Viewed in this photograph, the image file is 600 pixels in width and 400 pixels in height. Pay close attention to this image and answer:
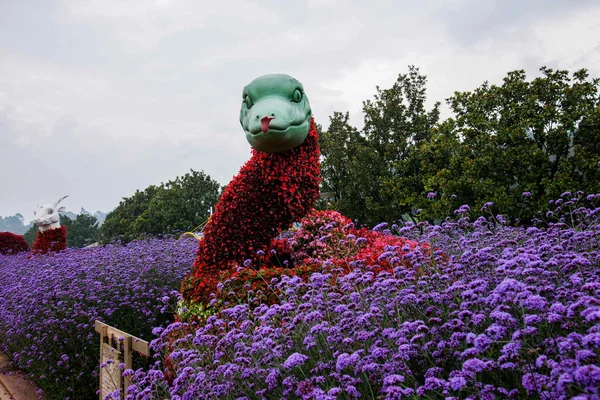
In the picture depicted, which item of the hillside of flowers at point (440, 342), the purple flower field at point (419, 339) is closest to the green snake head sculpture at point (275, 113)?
the purple flower field at point (419, 339)

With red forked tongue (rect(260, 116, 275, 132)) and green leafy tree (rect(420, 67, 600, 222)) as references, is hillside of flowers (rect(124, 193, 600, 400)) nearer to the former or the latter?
red forked tongue (rect(260, 116, 275, 132))

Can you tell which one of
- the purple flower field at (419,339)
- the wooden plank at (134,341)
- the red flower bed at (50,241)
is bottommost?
the wooden plank at (134,341)

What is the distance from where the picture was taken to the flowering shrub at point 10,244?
715 inches

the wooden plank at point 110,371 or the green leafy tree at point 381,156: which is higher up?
the green leafy tree at point 381,156

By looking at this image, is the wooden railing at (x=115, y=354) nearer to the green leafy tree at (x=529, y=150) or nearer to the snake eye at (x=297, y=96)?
the snake eye at (x=297, y=96)

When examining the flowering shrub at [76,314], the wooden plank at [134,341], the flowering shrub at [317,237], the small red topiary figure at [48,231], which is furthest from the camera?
the small red topiary figure at [48,231]

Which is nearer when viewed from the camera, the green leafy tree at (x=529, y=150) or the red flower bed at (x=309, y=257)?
the red flower bed at (x=309, y=257)

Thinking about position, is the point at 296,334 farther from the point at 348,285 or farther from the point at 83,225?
the point at 83,225

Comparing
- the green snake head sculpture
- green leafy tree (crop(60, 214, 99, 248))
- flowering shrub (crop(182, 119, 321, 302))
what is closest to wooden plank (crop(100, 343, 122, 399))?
flowering shrub (crop(182, 119, 321, 302))

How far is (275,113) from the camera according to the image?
487 cm

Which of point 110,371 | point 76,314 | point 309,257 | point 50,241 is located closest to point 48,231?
point 50,241

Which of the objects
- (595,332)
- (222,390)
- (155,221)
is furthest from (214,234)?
(155,221)

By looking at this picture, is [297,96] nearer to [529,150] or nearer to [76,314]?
[76,314]

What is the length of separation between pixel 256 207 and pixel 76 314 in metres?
2.30
